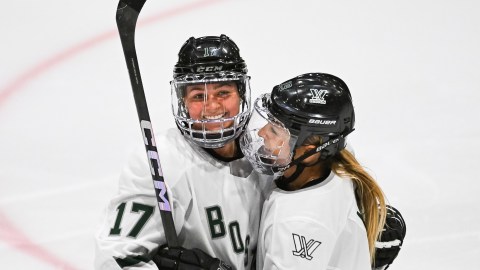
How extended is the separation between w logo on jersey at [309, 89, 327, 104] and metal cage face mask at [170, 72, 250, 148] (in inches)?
9.7

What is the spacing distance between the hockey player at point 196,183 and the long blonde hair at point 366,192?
1.10 ft

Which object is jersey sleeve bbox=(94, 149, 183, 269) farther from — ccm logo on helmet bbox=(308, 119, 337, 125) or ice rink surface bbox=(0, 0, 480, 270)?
ice rink surface bbox=(0, 0, 480, 270)

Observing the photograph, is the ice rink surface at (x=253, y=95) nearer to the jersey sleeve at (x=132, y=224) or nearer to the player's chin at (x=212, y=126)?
the jersey sleeve at (x=132, y=224)

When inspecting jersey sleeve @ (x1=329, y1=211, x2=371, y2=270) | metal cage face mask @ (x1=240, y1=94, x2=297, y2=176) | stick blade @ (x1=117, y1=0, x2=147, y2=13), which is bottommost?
jersey sleeve @ (x1=329, y1=211, x2=371, y2=270)

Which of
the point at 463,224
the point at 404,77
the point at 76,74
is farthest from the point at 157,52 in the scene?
the point at 463,224

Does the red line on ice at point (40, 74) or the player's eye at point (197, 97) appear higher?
the player's eye at point (197, 97)

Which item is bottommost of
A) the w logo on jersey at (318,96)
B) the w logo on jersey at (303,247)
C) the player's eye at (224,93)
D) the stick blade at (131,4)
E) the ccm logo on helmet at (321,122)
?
the w logo on jersey at (303,247)

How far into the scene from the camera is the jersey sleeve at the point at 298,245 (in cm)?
215

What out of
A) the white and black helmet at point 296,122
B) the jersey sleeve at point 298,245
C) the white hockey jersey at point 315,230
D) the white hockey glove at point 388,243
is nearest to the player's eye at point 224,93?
the white and black helmet at point 296,122

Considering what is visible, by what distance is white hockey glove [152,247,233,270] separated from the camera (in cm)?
225

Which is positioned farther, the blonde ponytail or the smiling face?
the blonde ponytail

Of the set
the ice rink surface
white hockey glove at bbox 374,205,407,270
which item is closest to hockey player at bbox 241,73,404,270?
white hockey glove at bbox 374,205,407,270

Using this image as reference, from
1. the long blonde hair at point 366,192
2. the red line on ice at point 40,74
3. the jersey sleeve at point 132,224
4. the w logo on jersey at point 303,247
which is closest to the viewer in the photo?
the w logo on jersey at point 303,247

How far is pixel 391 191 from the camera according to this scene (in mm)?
3674
